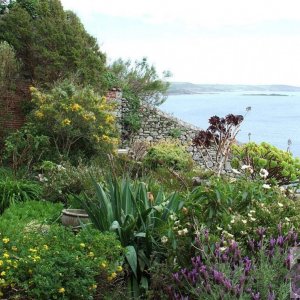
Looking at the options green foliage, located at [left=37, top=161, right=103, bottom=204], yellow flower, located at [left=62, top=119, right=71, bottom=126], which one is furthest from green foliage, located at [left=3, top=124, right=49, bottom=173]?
green foliage, located at [left=37, top=161, right=103, bottom=204]

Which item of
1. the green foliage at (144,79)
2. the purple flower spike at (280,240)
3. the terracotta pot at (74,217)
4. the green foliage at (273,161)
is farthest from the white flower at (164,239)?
the green foliage at (144,79)

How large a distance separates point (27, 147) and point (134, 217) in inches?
314

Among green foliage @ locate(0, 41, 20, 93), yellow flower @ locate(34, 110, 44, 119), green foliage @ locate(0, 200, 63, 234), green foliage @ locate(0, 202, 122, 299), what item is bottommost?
green foliage @ locate(0, 200, 63, 234)

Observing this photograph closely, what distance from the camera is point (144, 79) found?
86.2ft

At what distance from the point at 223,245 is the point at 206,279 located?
1.82 feet

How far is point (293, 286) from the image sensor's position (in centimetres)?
419

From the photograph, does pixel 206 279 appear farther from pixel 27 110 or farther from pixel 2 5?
pixel 2 5

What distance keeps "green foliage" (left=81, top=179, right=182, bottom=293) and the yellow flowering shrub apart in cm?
737

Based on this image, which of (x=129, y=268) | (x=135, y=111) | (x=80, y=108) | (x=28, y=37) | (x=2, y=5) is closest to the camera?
(x=129, y=268)

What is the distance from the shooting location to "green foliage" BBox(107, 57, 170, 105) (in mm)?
26078

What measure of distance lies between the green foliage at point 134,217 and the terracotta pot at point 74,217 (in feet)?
1.47

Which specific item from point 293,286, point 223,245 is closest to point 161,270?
point 223,245

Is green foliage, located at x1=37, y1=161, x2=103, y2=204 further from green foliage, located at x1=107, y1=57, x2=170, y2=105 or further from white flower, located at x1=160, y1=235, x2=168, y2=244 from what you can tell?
green foliage, located at x1=107, y1=57, x2=170, y2=105

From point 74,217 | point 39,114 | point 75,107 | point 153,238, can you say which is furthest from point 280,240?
point 39,114
